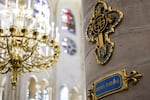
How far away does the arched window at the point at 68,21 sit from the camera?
16183 millimetres

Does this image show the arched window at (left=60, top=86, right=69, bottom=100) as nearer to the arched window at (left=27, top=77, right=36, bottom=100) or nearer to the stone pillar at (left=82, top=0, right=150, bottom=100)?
the arched window at (left=27, top=77, right=36, bottom=100)

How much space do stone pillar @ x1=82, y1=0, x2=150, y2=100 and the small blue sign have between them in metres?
0.05

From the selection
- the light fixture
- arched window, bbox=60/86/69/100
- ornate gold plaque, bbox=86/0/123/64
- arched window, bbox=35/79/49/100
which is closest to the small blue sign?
ornate gold plaque, bbox=86/0/123/64

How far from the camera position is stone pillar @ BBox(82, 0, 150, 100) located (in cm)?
245

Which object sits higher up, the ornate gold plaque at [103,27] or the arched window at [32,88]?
the arched window at [32,88]

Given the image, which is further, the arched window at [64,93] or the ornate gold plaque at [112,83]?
the arched window at [64,93]

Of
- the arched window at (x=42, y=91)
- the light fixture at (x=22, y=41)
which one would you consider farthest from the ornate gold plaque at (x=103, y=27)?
the arched window at (x=42, y=91)

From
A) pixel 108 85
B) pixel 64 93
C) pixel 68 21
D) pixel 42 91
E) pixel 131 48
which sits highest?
pixel 68 21

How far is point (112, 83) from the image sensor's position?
8.45 ft

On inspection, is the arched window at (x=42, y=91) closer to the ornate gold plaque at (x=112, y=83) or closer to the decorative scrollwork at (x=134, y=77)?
the ornate gold plaque at (x=112, y=83)

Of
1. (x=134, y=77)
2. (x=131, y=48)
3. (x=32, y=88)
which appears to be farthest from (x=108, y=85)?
(x=32, y=88)

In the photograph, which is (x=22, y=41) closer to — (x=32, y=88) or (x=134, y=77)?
Answer: (x=134, y=77)

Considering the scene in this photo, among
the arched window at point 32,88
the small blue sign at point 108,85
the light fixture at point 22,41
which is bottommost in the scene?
the small blue sign at point 108,85

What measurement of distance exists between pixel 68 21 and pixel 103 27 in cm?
1369
